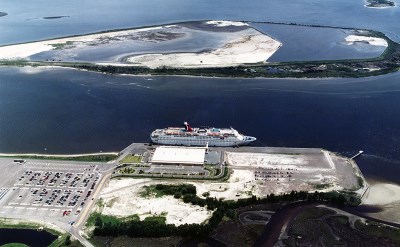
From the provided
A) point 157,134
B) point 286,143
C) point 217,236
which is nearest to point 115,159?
point 157,134

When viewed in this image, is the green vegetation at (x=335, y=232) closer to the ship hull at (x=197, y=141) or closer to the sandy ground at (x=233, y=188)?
the sandy ground at (x=233, y=188)

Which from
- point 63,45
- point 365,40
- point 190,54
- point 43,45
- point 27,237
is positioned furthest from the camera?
point 365,40

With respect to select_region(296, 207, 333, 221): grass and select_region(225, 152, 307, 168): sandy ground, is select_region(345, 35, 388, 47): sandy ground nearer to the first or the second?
select_region(225, 152, 307, 168): sandy ground

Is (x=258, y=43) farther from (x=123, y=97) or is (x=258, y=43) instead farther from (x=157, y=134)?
(x=157, y=134)

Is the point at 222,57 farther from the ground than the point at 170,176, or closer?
farther from the ground

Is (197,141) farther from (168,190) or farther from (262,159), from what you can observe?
(168,190)

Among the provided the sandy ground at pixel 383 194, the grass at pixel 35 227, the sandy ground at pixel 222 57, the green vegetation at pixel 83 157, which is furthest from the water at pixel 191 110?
the grass at pixel 35 227

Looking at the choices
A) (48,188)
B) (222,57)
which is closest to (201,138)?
(48,188)
